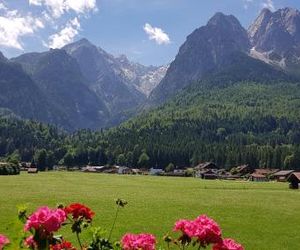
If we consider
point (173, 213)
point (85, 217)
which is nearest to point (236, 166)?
point (173, 213)

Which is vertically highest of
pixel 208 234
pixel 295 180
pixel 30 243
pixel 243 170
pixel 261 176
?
pixel 243 170

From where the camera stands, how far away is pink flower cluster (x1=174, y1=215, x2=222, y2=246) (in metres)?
6.78

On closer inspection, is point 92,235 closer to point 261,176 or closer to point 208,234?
point 208,234

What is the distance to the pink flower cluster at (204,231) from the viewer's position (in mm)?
6781

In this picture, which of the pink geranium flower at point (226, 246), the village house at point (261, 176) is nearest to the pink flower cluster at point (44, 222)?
the pink geranium flower at point (226, 246)

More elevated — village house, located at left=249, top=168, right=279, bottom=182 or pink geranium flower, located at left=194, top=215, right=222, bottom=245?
village house, located at left=249, top=168, right=279, bottom=182

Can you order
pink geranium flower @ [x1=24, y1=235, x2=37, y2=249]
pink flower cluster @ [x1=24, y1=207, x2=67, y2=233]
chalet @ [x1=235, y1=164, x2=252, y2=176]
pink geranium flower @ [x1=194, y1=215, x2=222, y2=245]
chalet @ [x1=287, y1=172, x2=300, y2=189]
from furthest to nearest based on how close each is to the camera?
1. chalet @ [x1=235, y1=164, x2=252, y2=176]
2. chalet @ [x1=287, y1=172, x2=300, y2=189]
3. pink geranium flower @ [x1=194, y1=215, x2=222, y2=245]
4. pink geranium flower @ [x1=24, y1=235, x2=37, y2=249]
5. pink flower cluster @ [x1=24, y1=207, x2=67, y2=233]

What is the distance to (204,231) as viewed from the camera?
679 cm

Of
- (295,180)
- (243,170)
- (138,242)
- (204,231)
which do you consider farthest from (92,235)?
(243,170)

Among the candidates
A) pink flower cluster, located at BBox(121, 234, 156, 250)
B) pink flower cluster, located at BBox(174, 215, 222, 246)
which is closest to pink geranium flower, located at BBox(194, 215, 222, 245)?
pink flower cluster, located at BBox(174, 215, 222, 246)

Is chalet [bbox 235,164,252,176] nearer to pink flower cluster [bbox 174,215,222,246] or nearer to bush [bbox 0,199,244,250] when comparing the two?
bush [bbox 0,199,244,250]

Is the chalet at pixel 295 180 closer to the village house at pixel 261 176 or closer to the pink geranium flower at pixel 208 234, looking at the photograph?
the village house at pixel 261 176

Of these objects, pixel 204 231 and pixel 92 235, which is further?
pixel 92 235

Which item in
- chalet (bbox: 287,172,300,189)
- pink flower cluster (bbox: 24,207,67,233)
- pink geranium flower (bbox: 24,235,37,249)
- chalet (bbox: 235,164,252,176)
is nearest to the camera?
pink flower cluster (bbox: 24,207,67,233)
